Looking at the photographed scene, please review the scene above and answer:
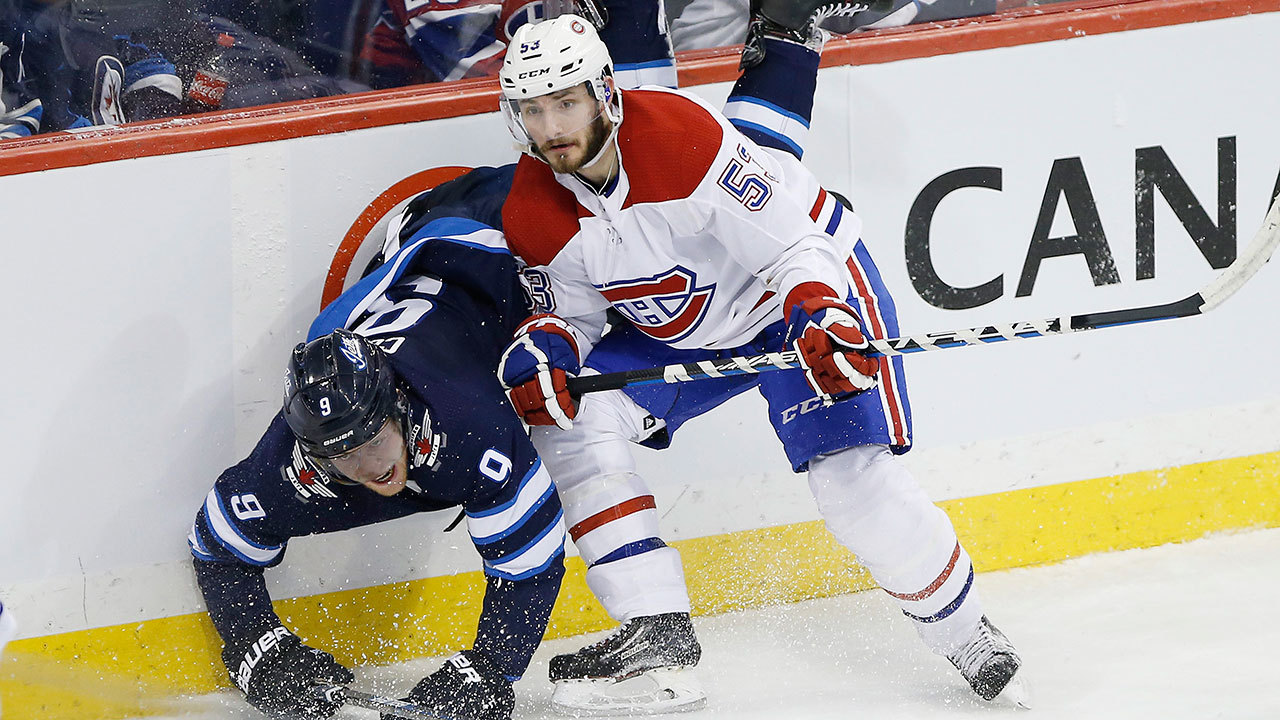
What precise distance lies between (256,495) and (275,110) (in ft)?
2.38

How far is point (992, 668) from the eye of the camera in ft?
8.17

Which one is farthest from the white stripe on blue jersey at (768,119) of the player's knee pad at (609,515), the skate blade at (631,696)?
the skate blade at (631,696)

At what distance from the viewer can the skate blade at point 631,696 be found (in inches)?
99.8

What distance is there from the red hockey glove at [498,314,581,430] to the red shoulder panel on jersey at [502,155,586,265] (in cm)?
13

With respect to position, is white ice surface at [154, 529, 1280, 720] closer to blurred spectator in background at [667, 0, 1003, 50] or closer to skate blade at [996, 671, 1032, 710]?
skate blade at [996, 671, 1032, 710]

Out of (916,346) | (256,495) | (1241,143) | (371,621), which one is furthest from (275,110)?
(1241,143)

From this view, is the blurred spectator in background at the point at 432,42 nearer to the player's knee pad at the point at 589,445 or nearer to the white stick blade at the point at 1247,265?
the player's knee pad at the point at 589,445

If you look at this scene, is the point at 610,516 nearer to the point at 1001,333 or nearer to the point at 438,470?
the point at 438,470

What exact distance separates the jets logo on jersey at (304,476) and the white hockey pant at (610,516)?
0.40m

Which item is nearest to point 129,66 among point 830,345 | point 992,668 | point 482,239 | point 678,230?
point 482,239

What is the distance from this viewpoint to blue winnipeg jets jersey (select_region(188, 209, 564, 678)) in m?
2.32

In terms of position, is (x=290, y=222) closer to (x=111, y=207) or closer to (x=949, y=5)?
(x=111, y=207)

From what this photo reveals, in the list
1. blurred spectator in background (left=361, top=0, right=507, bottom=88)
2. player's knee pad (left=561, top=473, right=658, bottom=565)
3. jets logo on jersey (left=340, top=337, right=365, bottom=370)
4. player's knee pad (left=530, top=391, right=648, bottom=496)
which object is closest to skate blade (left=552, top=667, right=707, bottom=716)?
player's knee pad (left=561, top=473, right=658, bottom=565)

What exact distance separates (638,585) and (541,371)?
0.43 metres
